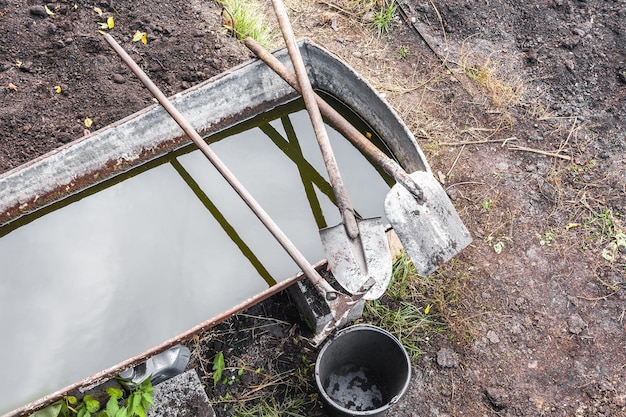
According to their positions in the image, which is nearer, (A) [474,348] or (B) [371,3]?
(A) [474,348]

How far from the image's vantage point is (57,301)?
2.76 meters

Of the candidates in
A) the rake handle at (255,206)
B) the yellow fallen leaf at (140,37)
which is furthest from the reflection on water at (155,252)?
the yellow fallen leaf at (140,37)

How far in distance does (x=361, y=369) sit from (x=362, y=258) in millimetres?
651

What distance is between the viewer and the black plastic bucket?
8.13ft

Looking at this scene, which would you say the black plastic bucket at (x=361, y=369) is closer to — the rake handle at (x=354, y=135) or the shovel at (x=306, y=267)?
the shovel at (x=306, y=267)

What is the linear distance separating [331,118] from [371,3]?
1742mm

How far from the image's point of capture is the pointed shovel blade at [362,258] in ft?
7.89

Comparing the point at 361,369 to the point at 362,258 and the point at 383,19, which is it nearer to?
the point at 362,258

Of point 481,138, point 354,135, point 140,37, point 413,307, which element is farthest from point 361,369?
point 140,37

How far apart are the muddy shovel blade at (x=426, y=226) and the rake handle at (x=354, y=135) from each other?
5 centimetres

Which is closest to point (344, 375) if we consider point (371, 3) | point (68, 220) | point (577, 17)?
point (68, 220)

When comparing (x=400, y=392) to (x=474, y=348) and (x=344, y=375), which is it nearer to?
(x=344, y=375)

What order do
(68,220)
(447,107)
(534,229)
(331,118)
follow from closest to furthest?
(331,118) → (68,220) → (534,229) → (447,107)

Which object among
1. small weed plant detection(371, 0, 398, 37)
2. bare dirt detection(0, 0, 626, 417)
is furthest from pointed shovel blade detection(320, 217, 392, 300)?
small weed plant detection(371, 0, 398, 37)
